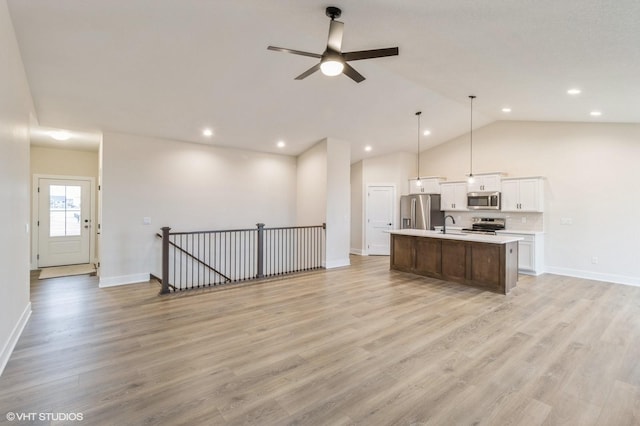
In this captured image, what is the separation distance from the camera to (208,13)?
10.2ft

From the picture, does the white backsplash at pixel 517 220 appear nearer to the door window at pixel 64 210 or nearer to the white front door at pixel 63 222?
the white front door at pixel 63 222

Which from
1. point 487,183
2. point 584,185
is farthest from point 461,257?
point 584,185

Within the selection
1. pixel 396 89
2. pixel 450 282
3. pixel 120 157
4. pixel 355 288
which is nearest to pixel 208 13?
pixel 396 89

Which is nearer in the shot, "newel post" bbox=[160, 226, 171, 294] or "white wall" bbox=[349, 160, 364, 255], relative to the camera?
"newel post" bbox=[160, 226, 171, 294]

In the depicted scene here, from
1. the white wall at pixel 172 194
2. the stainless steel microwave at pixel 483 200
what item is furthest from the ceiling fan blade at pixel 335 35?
the stainless steel microwave at pixel 483 200

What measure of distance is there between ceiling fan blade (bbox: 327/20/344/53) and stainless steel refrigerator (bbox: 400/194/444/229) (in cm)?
632

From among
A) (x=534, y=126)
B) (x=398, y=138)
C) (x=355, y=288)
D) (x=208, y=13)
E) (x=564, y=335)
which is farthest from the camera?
(x=398, y=138)

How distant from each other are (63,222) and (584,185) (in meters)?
11.6

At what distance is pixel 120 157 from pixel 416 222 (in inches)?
281

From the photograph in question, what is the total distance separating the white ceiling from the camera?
287cm

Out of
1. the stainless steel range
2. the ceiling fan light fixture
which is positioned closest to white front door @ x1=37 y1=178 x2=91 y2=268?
the ceiling fan light fixture

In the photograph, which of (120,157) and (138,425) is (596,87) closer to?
(138,425)

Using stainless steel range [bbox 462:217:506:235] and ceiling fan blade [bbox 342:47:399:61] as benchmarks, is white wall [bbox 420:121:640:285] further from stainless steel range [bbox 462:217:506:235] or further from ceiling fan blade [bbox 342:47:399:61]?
ceiling fan blade [bbox 342:47:399:61]

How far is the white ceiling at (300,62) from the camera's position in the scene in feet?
9.41
